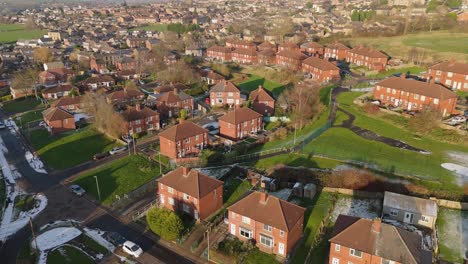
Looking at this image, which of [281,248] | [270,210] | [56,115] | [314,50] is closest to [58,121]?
[56,115]

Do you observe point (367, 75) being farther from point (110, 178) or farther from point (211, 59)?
point (110, 178)

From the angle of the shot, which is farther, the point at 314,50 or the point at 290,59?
the point at 314,50

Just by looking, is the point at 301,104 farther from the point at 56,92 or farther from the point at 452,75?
the point at 56,92

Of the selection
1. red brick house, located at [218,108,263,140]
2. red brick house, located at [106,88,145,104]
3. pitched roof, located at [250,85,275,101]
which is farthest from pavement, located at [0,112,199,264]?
pitched roof, located at [250,85,275,101]

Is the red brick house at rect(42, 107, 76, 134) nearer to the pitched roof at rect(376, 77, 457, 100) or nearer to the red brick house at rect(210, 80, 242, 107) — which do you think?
the red brick house at rect(210, 80, 242, 107)

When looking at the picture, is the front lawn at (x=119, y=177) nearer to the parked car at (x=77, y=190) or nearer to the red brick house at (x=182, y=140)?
the parked car at (x=77, y=190)

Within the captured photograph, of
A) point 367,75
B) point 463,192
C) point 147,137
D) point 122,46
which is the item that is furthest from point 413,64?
point 122,46

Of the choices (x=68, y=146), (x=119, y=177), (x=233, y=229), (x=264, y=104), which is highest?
(x=264, y=104)

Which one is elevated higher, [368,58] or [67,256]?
[368,58]
